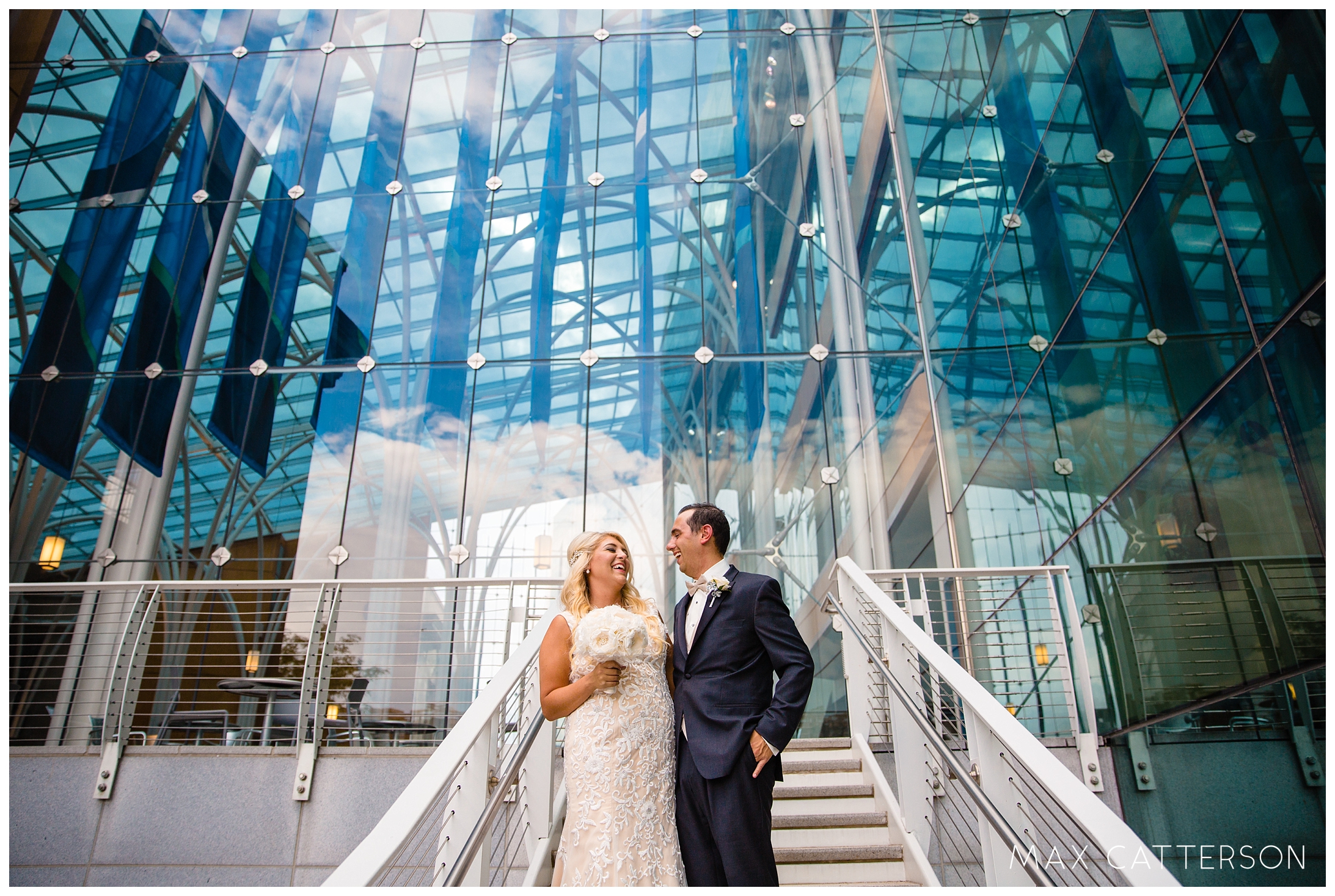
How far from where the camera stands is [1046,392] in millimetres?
6797

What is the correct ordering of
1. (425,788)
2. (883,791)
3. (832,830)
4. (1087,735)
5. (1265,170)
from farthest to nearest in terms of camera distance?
(1087,735), (883,791), (832,830), (1265,170), (425,788)

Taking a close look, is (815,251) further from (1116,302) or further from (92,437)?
(92,437)

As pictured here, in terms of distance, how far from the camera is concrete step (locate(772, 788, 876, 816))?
459 cm

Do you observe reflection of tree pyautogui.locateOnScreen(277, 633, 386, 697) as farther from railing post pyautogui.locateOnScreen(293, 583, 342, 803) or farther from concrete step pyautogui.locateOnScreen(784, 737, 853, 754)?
concrete step pyautogui.locateOnScreen(784, 737, 853, 754)

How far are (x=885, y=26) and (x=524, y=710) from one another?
8.32 metres

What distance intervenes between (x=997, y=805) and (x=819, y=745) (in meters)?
2.53

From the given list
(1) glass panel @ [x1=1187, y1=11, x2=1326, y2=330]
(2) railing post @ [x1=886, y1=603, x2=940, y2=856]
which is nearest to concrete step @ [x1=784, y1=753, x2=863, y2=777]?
(2) railing post @ [x1=886, y1=603, x2=940, y2=856]

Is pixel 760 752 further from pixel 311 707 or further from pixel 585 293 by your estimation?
pixel 585 293

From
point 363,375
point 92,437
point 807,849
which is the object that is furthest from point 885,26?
point 92,437

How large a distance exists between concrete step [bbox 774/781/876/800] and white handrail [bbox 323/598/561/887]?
164cm

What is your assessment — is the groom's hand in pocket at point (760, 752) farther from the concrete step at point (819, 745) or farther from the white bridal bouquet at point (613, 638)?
the concrete step at point (819, 745)

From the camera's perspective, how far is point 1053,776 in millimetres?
2559

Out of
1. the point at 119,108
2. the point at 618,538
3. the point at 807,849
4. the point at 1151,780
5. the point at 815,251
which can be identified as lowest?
the point at 807,849

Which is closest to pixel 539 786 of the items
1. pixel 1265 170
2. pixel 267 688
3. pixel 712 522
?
pixel 712 522
